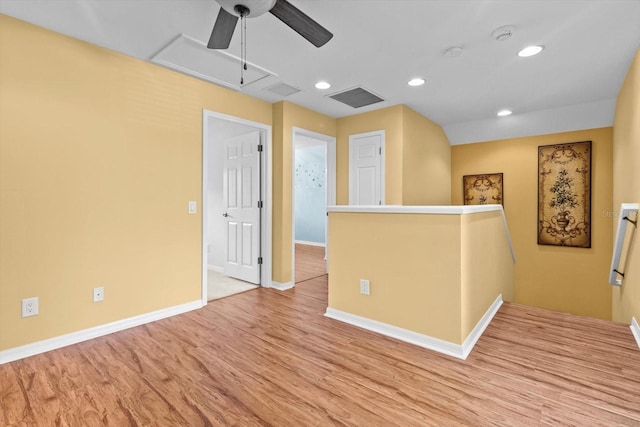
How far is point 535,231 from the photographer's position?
496 cm

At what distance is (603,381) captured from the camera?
1.97 meters

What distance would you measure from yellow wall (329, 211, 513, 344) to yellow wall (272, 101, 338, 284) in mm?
1150

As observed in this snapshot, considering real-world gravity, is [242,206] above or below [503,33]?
below

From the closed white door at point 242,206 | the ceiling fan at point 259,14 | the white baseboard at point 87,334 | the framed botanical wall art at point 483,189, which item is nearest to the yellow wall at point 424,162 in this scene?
the framed botanical wall art at point 483,189

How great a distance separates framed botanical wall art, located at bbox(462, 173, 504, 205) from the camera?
5.28 meters

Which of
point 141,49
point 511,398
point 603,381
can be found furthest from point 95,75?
point 603,381

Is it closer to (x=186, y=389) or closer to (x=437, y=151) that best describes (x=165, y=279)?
(x=186, y=389)

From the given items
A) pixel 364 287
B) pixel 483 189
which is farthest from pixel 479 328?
pixel 483 189

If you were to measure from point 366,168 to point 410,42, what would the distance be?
2.15 m

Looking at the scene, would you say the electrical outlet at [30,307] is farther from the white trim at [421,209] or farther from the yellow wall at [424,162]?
the yellow wall at [424,162]

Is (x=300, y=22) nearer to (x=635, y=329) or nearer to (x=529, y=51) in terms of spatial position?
(x=529, y=51)

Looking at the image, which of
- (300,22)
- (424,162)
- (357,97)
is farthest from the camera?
(424,162)

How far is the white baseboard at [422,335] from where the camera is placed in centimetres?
233

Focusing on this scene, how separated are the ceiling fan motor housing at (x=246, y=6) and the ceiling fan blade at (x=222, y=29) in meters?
0.06
